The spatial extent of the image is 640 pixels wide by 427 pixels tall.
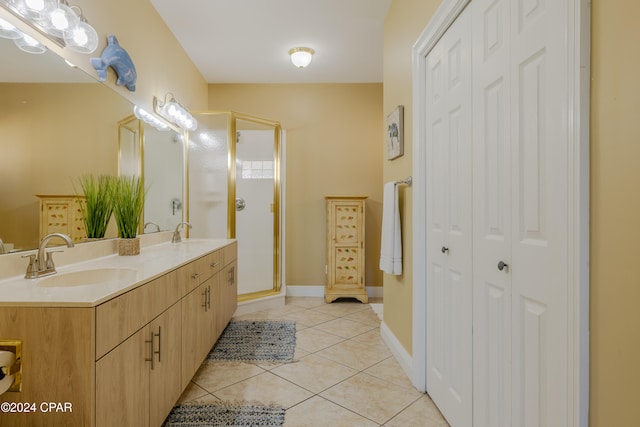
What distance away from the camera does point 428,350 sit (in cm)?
182

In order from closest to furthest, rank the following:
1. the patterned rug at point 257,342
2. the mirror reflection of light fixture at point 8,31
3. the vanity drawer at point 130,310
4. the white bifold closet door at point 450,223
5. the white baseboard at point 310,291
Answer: the vanity drawer at point 130,310 → the mirror reflection of light fixture at point 8,31 → the white bifold closet door at point 450,223 → the patterned rug at point 257,342 → the white baseboard at point 310,291

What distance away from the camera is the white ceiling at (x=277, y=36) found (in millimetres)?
2555

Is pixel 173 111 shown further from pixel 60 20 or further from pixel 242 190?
pixel 60 20

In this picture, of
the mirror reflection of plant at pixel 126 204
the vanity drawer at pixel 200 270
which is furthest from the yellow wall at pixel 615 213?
the mirror reflection of plant at pixel 126 204

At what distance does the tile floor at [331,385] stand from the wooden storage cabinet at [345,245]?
1.03 metres

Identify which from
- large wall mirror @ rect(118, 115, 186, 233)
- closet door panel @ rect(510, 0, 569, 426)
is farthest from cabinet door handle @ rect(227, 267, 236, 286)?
closet door panel @ rect(510, 0, 569, 426)

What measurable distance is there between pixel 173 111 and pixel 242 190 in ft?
Result: 3.75

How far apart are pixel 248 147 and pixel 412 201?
2.25 m

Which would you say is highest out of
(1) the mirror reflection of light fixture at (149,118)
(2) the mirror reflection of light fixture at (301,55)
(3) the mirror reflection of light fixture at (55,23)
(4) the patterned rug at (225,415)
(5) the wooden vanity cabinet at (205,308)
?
(2) the mirror reflection of light fixture at (301,55)

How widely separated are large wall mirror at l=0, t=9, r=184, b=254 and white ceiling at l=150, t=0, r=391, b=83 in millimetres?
1151

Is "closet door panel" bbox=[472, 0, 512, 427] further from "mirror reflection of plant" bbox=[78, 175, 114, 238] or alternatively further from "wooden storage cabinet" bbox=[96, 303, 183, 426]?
"mirror reflection of plant" bbox=[78, 175, 114, 238]

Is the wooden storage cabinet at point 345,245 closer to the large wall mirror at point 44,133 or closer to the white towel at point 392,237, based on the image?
the white towel at point 392,237

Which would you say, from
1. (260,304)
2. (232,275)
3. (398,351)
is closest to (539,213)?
(398,351)

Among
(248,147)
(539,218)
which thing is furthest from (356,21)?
(539,218)
